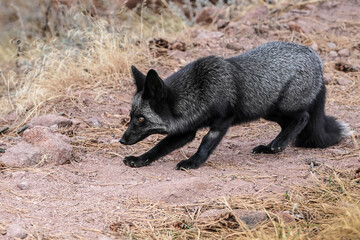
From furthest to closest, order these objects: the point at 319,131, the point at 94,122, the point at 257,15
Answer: the point at 257,15 < the point at 94,122 < the point at 319,131

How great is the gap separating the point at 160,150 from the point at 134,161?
1.07ft

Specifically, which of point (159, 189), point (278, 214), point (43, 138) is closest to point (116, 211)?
Answer: point (159, 189)

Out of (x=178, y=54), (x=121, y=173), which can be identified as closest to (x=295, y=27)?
(x=178, y=54)

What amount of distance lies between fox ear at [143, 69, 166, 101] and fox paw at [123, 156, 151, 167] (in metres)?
0.71

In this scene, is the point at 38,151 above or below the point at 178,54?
Result: above

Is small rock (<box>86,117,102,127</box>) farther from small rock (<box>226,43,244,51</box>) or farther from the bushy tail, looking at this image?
small rock (<box>226,43,244,51</box>)

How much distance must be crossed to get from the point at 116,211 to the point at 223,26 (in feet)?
21.4

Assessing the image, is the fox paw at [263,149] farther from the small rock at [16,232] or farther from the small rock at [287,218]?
the small rock at [16,232]

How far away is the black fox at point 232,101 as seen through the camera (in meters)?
4.82

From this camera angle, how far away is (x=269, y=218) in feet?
11.4

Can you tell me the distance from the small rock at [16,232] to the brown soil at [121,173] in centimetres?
7

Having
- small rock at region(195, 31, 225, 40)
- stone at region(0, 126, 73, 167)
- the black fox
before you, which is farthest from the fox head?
small rock at region(195, 31, 225, 40)

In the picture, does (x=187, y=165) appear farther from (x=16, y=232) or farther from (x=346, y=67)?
(x=346, y=67)

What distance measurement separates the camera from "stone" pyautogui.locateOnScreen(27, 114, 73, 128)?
6.02 metres
